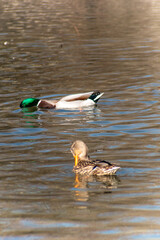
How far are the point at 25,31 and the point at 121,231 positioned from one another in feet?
93.6

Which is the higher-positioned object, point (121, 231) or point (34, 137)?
point (121, 231)

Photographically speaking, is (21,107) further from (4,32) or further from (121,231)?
(4,32)

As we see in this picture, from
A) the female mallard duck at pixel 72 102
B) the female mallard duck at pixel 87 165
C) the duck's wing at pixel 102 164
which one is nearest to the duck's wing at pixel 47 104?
the female mallard duck at pixel 72 102

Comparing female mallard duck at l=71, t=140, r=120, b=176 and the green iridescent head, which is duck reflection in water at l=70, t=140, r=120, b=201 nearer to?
female mallard duck at l=71, t=140, r=120, b=176

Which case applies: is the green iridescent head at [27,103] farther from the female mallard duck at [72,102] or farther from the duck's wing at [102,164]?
the duck's wing at [102,164]

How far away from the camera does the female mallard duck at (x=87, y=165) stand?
7312mm

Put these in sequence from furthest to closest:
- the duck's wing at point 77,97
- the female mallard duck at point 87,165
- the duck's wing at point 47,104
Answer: the duck's wing at point 47,104 → the duck's wing at point 77,97 → the female mallard duck at point 87,165

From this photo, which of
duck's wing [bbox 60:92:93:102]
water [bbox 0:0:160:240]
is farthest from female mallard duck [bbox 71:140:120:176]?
duck's wing [bbox 60:92:93:102]

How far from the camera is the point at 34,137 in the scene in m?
10.6

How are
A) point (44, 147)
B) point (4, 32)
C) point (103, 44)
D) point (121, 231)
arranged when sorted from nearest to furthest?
point (121, 231)
point (44, 147)
point (103, 44)
point (4, 32)

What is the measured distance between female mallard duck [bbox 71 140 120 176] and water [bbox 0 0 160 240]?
0.42 ft

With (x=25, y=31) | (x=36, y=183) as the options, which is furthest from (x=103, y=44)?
(x=36, y=183)

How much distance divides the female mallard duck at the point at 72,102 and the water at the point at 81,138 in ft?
0.74

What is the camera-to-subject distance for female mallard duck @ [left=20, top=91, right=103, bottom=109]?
13.5m
